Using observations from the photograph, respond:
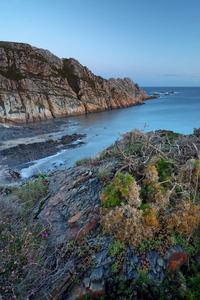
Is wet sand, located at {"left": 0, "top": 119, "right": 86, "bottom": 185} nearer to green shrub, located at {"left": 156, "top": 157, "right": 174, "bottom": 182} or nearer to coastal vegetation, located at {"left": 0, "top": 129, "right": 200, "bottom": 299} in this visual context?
coastal vegetation, located at {"left": 0, "top": 129, "right": 200, "bottom": 299}

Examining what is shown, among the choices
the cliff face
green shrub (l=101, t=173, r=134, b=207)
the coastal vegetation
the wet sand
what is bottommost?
the wet sand

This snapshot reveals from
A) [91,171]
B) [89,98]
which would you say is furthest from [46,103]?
[91,171]

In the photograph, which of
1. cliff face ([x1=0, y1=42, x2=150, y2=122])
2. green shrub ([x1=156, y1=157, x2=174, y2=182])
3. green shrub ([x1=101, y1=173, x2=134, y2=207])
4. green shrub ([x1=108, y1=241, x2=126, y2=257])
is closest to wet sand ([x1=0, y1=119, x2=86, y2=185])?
cliff face ([x1=0, y1=42, x2=150, y2=122])

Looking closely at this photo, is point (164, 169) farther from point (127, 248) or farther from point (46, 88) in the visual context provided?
point (46, 88)

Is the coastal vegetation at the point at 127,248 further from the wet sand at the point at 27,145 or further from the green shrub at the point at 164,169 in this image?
the wet sand at the point at 27,145

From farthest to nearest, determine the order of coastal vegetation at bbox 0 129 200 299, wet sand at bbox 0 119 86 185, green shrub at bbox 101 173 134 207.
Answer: wet sand at bbox 0 119 86 185
green shrub at bbox 101 173 134 207
coastal vegetation at bbox 0 129 200 299

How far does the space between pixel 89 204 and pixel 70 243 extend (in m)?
0.98

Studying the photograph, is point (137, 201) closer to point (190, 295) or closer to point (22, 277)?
point (190, 295)

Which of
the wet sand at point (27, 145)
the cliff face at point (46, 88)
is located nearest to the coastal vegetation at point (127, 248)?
the wet sand at point (27, 145)

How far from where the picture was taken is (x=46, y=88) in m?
41.9

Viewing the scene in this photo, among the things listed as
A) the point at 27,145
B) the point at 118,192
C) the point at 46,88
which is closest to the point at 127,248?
the point at 118,192

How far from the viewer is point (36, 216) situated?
14.0 feet

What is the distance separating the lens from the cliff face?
35.9 metres

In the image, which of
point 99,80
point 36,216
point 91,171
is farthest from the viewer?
point 99,80
